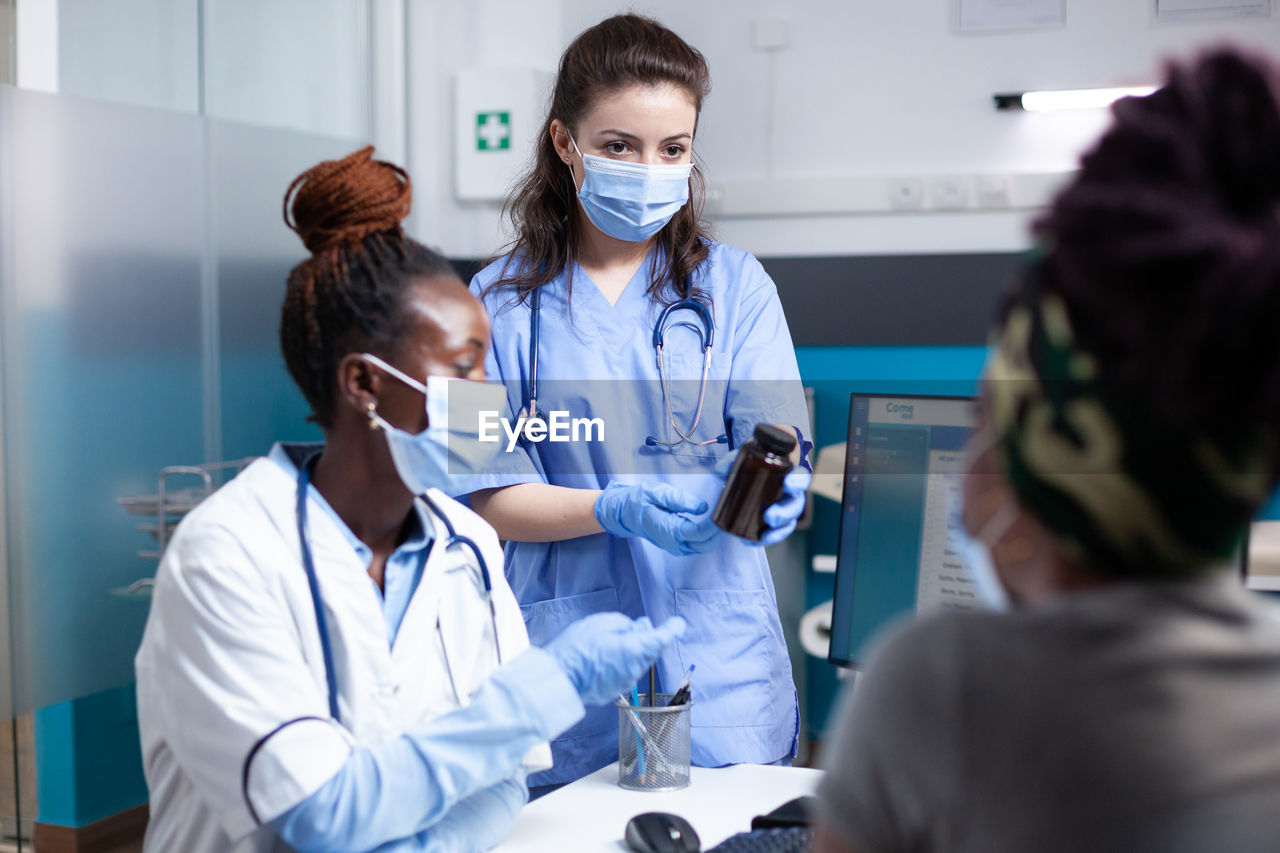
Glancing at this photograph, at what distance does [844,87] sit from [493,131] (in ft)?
3.43

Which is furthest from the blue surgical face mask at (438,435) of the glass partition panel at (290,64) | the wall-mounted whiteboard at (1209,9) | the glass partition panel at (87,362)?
the wall-mounted whiteboard at (1209,9)

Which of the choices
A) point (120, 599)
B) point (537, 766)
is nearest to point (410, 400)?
point (537, 766)

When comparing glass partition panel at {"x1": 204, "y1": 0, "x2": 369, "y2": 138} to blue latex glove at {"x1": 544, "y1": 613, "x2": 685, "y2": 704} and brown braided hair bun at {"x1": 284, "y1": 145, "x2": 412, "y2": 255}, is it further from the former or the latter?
blue latex glove at {"x1": 544, "y1": 613, "x2": 685, "y2": 704}

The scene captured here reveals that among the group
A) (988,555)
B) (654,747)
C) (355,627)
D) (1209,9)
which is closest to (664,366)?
(654,747)

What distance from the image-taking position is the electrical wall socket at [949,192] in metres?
3.21

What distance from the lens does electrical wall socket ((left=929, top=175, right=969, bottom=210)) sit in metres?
3.21

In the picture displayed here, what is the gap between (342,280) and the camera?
108 centimetres

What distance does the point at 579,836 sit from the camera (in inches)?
45.7

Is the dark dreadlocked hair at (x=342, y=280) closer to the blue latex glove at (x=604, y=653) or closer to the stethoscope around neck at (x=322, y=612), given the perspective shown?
the stethoscope around neck at (x=322, y=612)

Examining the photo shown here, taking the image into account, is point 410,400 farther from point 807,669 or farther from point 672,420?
point 807,669

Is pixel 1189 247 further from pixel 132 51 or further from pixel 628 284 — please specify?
pixel 132 51

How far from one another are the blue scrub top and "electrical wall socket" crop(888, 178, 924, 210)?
1.72m

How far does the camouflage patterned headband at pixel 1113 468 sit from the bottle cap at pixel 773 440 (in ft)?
2.28

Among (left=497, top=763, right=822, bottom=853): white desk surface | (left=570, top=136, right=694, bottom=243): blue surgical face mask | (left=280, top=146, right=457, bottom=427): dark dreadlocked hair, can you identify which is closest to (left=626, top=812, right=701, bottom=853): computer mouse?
(left=497, top=763, right=822, bottom=853): white desk surface
